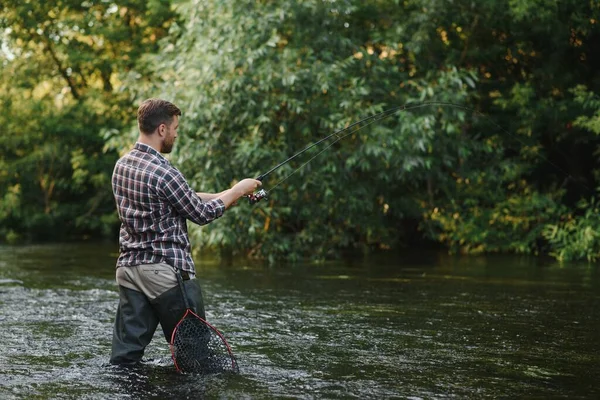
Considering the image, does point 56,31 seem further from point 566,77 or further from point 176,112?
point 176,112

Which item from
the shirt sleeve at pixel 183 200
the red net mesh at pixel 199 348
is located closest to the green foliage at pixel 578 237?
the red net mesh at pixel 199 348

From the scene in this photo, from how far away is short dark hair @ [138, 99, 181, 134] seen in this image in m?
5.42

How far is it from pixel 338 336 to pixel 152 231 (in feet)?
7.28

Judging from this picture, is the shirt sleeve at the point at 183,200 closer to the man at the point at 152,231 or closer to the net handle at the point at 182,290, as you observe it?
the man at the point at 152,231

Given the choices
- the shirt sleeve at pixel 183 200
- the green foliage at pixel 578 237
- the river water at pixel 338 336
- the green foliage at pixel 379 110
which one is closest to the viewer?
the river water at pixel 338 336

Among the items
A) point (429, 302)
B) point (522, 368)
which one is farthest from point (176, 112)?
point (429, 302)

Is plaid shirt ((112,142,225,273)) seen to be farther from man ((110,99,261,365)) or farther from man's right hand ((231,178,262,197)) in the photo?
man's right hand ((231,178,262,197))

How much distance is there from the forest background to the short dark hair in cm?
656

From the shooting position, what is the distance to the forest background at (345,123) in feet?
44.8

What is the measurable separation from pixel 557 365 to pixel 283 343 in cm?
193

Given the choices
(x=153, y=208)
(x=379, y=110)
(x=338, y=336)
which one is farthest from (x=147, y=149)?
(x=379, y=110)

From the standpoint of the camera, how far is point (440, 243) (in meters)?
19.3

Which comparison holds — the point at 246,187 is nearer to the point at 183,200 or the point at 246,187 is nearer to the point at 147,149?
the point at 183,200

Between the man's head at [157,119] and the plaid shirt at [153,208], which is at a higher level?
the man's head at [157,119]
